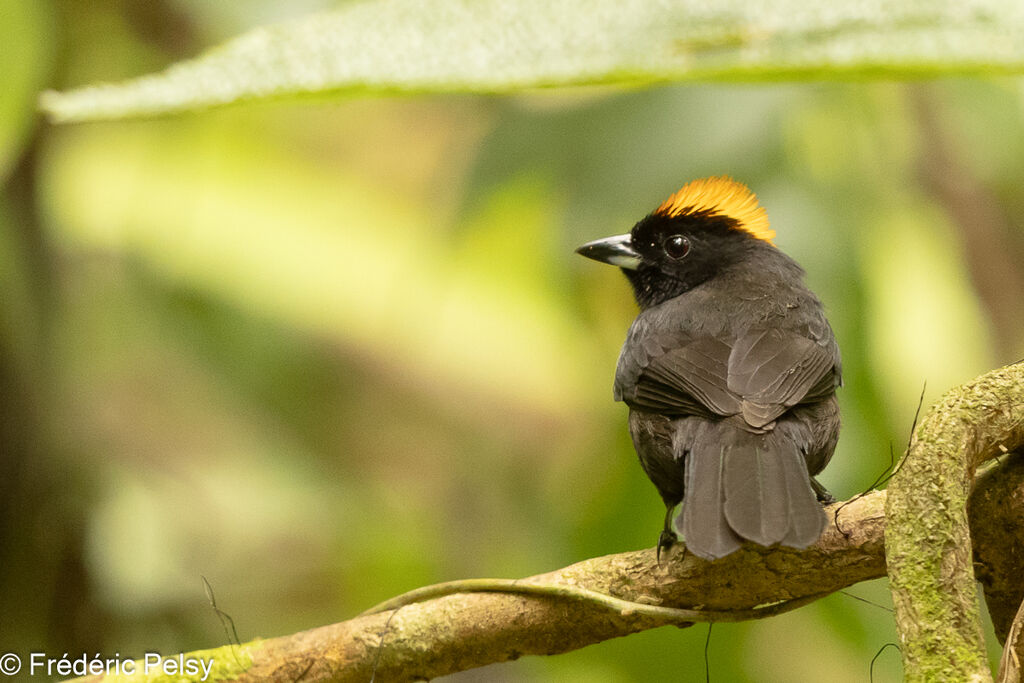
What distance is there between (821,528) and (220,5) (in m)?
3.04

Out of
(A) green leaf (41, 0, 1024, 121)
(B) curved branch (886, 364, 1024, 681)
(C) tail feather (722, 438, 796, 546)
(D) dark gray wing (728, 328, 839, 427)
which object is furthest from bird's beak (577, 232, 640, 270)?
(A) green leaf (41, 0, 1024, 121)

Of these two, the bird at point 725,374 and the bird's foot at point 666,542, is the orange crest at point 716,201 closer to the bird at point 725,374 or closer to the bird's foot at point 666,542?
the bird at point 725,374

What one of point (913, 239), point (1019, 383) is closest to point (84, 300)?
point (913, 239)

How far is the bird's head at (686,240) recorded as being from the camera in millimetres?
3307

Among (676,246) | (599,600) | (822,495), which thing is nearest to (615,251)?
(676,246)

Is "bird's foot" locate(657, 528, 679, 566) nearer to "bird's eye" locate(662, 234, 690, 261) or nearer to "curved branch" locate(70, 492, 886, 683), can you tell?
"curved branch" locate(70, 492, 886, 683)

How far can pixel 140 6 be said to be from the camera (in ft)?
14.4

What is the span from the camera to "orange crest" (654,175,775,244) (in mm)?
3375

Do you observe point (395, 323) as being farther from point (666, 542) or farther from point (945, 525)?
point (945, 525)

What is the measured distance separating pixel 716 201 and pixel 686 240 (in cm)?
18

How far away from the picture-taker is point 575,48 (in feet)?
1.67

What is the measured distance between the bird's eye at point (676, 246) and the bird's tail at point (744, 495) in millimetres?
1152

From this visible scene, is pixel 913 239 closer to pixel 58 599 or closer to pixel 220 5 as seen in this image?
pixel 220 5

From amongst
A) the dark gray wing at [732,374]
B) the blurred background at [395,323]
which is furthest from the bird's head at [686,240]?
the dark gray wing at [732,374]
